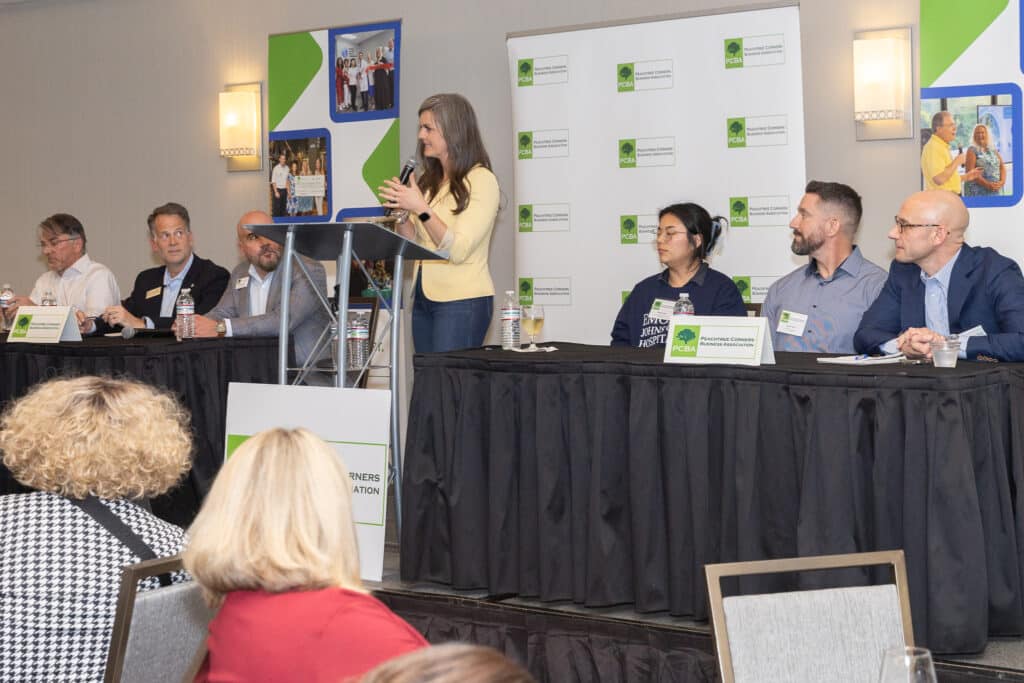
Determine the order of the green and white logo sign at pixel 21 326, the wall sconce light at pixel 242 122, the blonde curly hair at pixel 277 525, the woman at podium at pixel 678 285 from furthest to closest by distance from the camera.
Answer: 1. the wall sconce light at pixel 242 122
2. the green and white logo sign at pixel 21 326
3. the woman at podium at pixel 678 285
4. the blonde curly hair at pixel 277 525

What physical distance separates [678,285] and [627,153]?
907mm

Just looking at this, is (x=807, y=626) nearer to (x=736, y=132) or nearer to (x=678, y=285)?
(x=678, y=285)

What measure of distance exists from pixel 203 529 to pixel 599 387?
2.02 metres

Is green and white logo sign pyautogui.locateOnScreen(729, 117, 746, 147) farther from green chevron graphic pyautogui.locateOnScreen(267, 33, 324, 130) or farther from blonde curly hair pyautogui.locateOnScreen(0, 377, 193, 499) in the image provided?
blonde curly hair pyautogui.locateOnScreen(0, 377, 193, 499)

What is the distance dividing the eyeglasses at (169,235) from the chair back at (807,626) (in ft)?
13.5

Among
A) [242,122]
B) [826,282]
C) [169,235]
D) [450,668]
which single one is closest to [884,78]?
[826,282]

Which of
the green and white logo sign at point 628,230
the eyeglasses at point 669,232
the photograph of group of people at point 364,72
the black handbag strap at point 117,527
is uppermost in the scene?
the photograph of group of people at point 364,72

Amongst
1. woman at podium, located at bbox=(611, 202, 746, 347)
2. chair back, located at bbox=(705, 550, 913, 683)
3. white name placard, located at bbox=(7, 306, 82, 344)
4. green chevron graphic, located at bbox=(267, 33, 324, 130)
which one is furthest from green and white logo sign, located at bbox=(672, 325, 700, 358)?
green chevron graphic, located at bbox=(267, 33, 324, 130)

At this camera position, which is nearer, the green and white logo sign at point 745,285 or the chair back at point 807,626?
the chair back at point 807,626

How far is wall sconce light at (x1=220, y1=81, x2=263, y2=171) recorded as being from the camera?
6410 millimetres

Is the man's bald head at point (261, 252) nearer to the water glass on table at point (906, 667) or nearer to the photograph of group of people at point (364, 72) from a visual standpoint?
the photograph of group of people at point (364, 72)

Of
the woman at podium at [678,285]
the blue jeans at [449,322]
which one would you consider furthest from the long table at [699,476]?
the woman at podium at [678,285]

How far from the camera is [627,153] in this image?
512 cm

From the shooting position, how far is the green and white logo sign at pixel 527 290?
5.32 m
